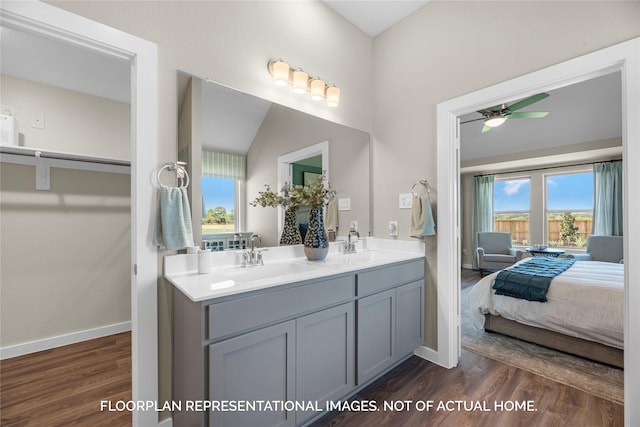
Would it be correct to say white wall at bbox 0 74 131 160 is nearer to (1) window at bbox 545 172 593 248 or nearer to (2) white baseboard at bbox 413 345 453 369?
(2) white baseboard at bbox 413 345 453 369

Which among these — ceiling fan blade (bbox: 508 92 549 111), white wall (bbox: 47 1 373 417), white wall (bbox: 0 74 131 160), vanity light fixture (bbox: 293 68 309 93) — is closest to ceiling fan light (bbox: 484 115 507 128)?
ceiling fan blade (bbox: 508 92 549 111)

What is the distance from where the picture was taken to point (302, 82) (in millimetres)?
2033

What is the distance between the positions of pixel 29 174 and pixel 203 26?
2025 millimetres

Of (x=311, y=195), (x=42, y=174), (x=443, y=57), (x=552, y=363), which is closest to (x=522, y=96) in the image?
(x=443, y=57)

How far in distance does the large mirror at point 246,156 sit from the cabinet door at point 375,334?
77 centimetres

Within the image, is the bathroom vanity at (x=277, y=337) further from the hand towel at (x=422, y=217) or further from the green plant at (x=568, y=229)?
the green plant at (x=568, y=229)

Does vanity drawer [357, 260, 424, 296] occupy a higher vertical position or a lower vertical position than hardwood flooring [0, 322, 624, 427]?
higher

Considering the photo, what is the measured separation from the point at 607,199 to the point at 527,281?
3.73 metres

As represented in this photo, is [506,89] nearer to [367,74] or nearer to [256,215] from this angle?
[367,74]

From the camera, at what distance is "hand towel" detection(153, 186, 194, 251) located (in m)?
1.43

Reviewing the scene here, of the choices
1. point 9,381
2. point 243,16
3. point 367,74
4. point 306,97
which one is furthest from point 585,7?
point 9,381

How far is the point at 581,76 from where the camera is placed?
1599 mm

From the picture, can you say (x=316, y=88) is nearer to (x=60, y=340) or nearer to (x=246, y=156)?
(x=246, y=156)

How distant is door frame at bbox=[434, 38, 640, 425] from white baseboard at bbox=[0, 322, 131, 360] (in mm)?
3023
